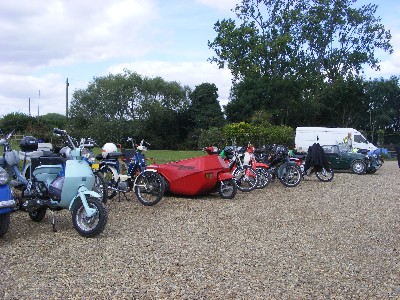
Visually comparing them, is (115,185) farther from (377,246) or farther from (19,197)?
(377,246)

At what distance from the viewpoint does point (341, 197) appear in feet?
38.7

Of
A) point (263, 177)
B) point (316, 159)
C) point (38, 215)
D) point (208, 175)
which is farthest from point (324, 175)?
point (38, 215)

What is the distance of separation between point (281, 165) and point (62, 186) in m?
8.46

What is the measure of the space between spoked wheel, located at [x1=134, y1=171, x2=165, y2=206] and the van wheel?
12.2 m

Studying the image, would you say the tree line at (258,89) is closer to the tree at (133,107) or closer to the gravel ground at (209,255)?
the tree at (133,107)

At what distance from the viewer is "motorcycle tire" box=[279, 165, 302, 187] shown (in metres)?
14.1

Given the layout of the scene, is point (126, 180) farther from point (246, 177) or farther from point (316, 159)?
point (316, 159)

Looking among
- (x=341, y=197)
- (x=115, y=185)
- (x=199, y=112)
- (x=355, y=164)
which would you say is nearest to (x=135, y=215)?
(x=115, y=185)

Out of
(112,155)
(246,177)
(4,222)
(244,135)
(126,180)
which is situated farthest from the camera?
(244,135)

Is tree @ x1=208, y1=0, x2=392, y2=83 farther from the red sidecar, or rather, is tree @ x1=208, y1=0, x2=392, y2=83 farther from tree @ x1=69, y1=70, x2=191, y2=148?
the red sidecar

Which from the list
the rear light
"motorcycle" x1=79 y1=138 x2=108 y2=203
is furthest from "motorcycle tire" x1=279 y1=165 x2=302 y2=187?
"motorcycle" x1=79 y1=138 x2=108 y2=203

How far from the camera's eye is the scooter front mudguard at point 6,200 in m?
6.08

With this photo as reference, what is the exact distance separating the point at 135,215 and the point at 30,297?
173 inches

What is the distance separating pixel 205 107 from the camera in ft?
154
